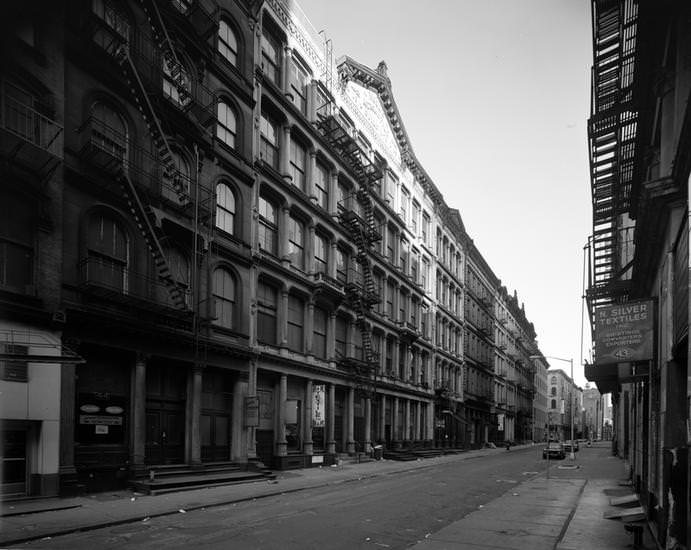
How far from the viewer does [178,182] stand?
22.0 metres

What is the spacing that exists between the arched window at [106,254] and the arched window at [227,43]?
10552 mm

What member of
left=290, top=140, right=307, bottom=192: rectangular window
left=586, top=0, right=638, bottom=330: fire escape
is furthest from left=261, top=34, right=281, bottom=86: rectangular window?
left=586, top=0, right=638, bottom=330: fire escape

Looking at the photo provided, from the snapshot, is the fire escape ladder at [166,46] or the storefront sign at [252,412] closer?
the fire escape ladder at [166,46]

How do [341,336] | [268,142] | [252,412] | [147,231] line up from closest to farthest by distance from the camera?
[147,231]
[252,412]
[268,142]
[341,336]

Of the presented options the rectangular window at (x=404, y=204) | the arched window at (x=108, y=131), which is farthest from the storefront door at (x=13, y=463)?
the rectangular window at (x=404, y=204)

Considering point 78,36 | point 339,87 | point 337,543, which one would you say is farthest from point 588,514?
point 339,87

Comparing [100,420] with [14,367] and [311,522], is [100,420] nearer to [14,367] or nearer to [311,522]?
[14,367]

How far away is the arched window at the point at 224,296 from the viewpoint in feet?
82.8

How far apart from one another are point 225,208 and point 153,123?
564 centimetres

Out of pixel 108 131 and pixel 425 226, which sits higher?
pixel 425 226

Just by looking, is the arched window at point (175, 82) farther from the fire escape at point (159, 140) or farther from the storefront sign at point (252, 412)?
the storefront sign at point (252, 412)

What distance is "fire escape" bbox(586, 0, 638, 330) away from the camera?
13516 millimetres

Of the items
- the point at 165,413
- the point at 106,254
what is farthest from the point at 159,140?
the point at 165,413

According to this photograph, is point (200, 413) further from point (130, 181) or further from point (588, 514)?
point (588, 514)
